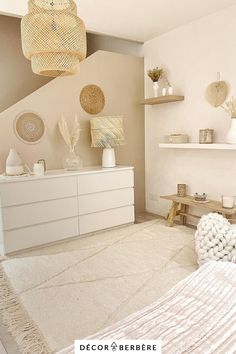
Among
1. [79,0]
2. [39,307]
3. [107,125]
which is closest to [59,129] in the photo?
[107,125]

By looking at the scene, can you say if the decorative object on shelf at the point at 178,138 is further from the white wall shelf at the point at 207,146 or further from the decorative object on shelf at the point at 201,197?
the decorative object on shelf at the point at 201,197

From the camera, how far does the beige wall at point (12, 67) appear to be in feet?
13.0

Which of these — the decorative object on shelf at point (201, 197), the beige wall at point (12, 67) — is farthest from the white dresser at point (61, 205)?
the beige wall at point (12, 67)

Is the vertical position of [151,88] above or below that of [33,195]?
above

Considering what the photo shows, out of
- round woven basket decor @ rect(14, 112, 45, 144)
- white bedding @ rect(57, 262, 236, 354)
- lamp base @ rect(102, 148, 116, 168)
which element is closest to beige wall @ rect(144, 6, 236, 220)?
lamp base @ rect(102, 148, 116, 168)

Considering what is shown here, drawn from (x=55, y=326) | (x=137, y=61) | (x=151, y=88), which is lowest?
(x=55, y=326)

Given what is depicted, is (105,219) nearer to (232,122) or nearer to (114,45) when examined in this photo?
(232,122)

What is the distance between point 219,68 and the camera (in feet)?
10.4

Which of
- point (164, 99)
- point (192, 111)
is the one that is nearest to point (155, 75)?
point (164, 99)

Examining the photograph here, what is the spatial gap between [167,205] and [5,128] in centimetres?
231

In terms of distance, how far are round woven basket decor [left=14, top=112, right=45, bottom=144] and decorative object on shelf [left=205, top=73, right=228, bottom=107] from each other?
76.7 inches

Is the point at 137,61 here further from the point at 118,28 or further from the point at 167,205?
the point at 167,205

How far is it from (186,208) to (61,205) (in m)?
1.60

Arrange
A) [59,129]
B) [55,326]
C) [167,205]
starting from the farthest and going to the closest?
[167,205] → [59,129] → [55,326]
